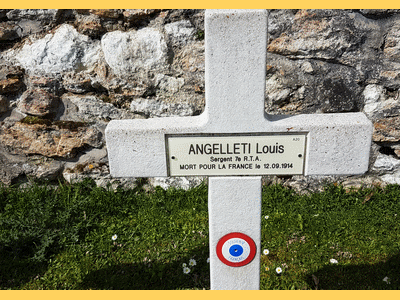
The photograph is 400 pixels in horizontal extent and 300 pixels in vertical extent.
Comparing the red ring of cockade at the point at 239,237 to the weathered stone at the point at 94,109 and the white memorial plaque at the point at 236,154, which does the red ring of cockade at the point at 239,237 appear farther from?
the weathered stone at the point at 94,109

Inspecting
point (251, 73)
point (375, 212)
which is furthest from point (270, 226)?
point (251, 73)

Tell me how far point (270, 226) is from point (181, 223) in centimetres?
64

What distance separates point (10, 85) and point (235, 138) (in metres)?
2.07

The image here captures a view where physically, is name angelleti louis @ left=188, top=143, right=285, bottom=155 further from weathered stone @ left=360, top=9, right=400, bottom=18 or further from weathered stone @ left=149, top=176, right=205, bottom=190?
weathered stone @ left=360, top=9, right=400, bottom=18

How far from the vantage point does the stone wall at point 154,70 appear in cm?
262

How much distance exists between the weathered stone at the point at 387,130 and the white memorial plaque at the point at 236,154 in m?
1.54

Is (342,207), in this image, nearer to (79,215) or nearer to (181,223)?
(181,223)

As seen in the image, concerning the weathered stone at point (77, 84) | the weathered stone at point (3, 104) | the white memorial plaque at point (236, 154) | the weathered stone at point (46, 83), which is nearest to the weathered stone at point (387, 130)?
the white memorial plaque at point (236, 154)

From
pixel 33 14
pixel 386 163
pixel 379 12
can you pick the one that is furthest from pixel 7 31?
pixel 386 163

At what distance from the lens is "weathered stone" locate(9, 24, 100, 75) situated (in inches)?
106

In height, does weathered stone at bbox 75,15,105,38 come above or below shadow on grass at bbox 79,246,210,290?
above

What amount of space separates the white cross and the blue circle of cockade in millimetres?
102

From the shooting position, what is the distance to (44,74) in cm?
278

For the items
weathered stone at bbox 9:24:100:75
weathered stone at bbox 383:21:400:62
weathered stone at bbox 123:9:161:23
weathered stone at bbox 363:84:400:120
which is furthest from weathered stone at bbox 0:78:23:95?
weathered stone at bbox 383:21:400:62
